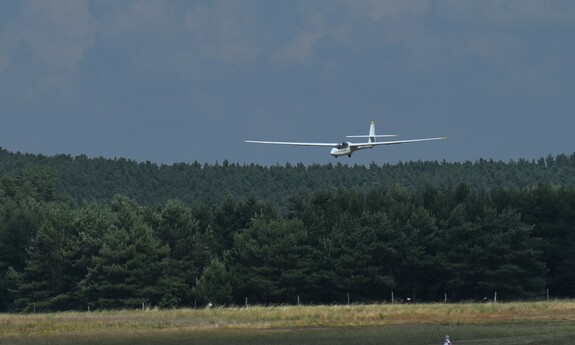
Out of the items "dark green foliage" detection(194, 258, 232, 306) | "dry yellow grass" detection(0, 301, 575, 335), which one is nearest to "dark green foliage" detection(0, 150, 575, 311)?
"dark green foliage" detection(194, 258, 232, 306)

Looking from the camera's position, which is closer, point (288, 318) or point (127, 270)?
point (288, 318)

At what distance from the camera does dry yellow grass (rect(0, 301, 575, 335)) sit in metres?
62.5

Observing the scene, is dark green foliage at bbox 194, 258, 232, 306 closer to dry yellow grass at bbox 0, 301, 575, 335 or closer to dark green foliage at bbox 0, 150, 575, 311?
dark green foliage at bbox 0, 150, 575, 311

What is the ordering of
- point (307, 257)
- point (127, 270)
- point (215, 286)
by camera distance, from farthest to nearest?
1. point (307, 257)
2. point (127, 270)
3. point (215, 286)

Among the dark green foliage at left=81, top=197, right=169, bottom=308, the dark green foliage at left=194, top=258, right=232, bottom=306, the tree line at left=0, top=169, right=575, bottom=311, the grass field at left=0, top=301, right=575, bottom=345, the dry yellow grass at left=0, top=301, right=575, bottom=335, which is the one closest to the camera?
the grass field at left=0, top=301, right=575, bottom=345

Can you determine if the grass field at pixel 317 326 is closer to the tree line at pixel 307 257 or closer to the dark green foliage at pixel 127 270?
the dark green foliage at pixel 127 270

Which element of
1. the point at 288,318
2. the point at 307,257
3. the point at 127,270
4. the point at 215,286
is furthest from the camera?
the point at 307,257

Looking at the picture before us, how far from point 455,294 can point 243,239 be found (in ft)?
58.5

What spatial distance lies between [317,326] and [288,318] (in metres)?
7.02

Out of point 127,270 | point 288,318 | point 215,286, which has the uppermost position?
point 127,270

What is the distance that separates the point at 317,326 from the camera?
6206cm

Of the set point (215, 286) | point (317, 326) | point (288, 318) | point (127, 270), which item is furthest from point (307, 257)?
point (317, 326)

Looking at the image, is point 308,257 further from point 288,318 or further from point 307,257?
point 288,318

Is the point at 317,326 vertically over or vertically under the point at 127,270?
under
